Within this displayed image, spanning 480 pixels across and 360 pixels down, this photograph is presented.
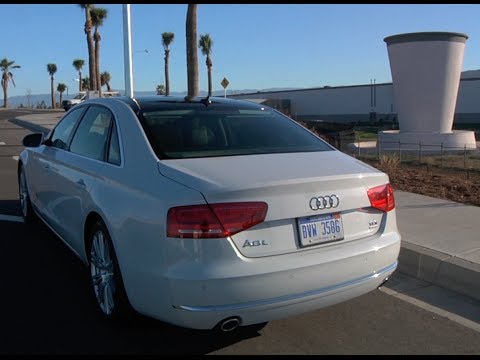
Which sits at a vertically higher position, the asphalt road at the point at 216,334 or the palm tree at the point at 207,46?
the palm tree at the point at 207,46

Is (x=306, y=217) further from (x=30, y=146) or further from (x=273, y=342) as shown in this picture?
(x=30, y=146)

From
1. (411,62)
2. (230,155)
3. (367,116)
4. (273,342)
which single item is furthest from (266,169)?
(367,116)

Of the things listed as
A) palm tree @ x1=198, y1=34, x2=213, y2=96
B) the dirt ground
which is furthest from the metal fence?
palm tree @ x1=198, y1=34, x2=213, y2=96

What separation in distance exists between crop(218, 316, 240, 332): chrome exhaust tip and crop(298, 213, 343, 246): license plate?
23.0 inches

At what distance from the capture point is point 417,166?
38.3ft

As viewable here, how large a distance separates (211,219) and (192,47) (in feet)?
43.9

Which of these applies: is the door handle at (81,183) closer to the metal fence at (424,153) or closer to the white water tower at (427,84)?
the metal fence at (424,153)

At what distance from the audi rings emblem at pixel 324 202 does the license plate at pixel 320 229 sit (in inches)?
2.2

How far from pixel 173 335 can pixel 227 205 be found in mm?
1171

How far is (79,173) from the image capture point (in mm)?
4266

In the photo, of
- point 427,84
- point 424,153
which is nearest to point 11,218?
point 424,153

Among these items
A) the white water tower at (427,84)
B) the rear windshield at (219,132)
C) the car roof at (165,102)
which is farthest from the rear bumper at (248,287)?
the white water tower at (427,84)

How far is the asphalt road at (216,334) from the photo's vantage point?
3.43 meters

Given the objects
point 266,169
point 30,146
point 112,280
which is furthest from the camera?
point 30,146
